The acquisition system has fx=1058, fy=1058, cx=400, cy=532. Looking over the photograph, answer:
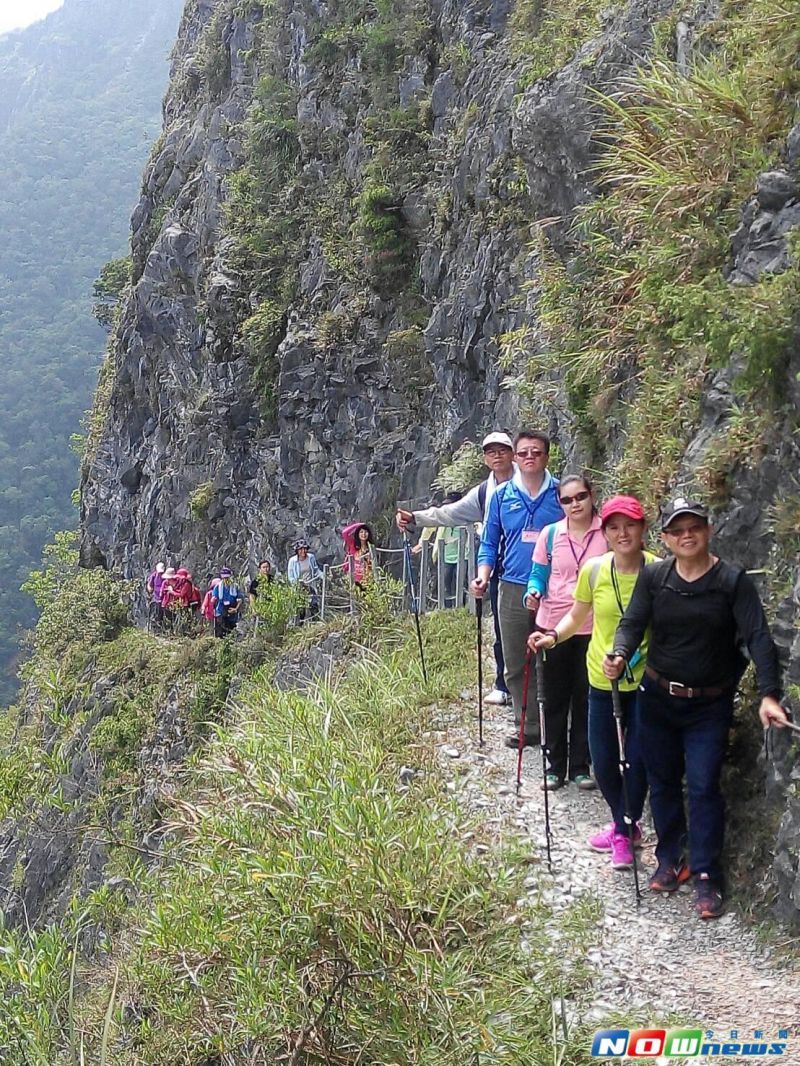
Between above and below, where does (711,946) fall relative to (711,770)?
below

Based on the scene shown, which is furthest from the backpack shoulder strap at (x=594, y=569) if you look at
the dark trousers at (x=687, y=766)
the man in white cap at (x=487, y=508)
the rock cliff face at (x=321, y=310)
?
the rock cliff face at (x=321, y=310)

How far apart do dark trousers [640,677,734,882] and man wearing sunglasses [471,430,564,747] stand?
5.33 feet

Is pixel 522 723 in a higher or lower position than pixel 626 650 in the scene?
lower

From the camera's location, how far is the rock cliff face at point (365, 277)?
6.14 meters

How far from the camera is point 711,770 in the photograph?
4.68 metres

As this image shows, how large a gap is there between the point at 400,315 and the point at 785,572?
14.7m

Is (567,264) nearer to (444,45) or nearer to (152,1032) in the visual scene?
(152,1032)

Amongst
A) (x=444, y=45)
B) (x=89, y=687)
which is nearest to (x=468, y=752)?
(x=444, y=45)

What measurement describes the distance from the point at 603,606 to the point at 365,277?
15435 mm

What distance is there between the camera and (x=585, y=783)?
5977mm

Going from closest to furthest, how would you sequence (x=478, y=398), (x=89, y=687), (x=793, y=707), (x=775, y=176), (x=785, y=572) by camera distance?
(x=793, y=707)
(x=785, y=572)
(x=775, y=176)
(x=478, y=398)
(x=89, y=687)

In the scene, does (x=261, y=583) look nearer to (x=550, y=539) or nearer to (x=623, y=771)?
(x=550, y=539)

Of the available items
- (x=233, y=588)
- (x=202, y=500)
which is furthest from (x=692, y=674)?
(x=202, y=500)

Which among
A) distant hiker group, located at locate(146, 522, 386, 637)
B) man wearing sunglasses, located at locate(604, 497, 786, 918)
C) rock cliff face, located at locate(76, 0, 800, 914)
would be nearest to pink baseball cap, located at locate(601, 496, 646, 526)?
man wearing sunglasses, located at locate(604, 497, 786, 918)
